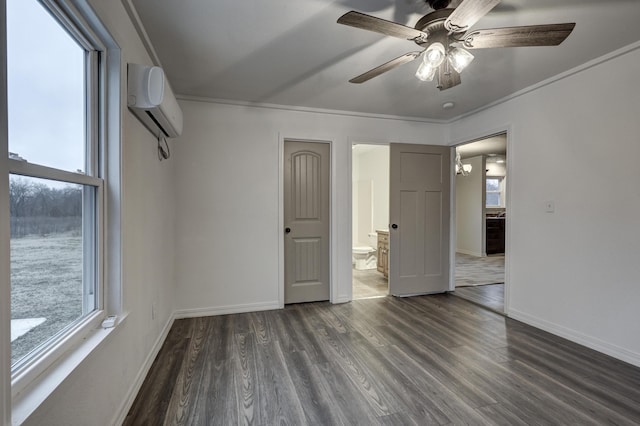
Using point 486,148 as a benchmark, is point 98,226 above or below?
below

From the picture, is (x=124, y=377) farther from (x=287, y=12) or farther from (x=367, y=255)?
(x=367, y=255)

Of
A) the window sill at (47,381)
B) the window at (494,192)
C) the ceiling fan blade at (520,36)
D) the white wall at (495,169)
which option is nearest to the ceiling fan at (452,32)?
the ceiling fan blade at (520,36)

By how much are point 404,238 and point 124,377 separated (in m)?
3.19

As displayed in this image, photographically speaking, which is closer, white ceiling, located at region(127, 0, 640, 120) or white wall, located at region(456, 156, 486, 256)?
white ceiling, located at region(127, 0, 640, 120)

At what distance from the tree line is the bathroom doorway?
366cm

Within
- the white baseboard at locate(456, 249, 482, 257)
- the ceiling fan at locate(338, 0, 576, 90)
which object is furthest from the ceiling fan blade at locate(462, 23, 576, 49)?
the white baseboard at locate(456, 249, 482, 257)

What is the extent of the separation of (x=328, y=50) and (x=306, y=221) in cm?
193

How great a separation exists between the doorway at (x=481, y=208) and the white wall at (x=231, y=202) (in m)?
3.80

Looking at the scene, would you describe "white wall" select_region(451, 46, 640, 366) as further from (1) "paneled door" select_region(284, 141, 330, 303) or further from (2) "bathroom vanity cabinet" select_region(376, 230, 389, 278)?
(1) "paneled door" select_region(284, 141, 330, 303)

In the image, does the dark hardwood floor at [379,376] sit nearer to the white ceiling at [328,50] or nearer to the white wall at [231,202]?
the white wall at [231,202]

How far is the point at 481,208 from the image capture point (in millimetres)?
7340

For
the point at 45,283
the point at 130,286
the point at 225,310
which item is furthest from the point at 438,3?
the point at 225,310

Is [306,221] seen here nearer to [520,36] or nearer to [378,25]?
[378,25]

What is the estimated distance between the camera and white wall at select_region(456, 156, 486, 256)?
24.0 ft
